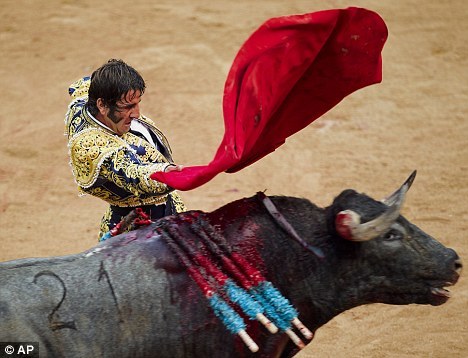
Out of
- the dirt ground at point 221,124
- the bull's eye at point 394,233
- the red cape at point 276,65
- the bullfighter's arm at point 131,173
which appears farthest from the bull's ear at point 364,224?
the dirt ground at point 221,124

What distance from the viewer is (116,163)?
160 inches

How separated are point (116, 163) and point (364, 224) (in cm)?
121

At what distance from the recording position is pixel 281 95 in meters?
3.95

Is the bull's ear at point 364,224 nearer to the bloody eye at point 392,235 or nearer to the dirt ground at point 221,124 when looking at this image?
the bloody eye at point 392,235

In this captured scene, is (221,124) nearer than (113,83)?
No

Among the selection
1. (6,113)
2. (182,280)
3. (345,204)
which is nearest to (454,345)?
(345,204)

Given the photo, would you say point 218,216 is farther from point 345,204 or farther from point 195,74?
point 195,74

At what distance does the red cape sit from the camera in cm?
385

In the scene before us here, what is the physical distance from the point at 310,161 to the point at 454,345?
9.53 ft

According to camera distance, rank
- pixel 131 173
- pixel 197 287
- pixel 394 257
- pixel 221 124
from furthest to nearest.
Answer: pixel 221 124, pixel 394 257, pixel 131 173, pixel 197 287

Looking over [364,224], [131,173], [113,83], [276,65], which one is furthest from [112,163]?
[364,224]

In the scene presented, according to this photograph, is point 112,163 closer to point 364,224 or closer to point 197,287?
point 197,287

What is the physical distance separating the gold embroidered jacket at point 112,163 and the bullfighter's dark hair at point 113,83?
0.53 ft

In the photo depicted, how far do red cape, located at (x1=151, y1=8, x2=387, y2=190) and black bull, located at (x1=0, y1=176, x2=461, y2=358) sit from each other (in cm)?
36
